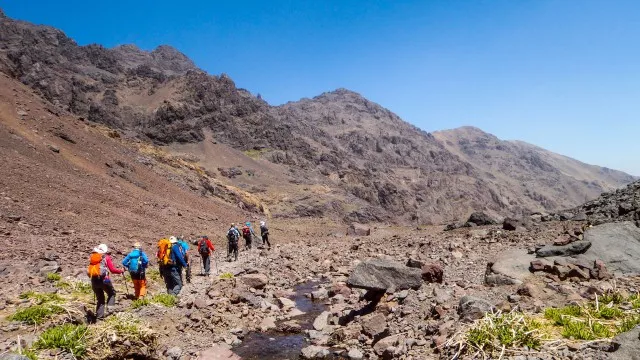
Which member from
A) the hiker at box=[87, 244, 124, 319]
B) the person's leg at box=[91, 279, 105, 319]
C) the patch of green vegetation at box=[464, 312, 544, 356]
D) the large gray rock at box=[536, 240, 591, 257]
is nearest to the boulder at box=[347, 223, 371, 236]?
the large gray rock at box=[536, 240, 591, 257]

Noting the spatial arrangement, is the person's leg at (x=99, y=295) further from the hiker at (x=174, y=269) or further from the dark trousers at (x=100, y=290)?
the hiker at (x=174, y=269)

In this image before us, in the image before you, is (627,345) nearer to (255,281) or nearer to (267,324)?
(267,324)

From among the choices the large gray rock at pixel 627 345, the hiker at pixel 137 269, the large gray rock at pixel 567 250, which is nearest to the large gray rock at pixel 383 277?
the large gray rock at pixel 567 250

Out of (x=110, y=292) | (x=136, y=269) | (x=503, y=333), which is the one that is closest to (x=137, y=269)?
(x=136, y=269)

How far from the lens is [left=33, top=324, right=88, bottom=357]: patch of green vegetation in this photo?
26.2 ft

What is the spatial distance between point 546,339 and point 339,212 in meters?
55.7

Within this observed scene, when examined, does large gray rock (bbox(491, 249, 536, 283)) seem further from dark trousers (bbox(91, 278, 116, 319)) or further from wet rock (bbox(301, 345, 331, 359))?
dark trousers (bbox(91, 278, 116, 319))

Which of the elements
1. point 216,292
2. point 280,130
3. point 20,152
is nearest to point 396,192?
point 280,130

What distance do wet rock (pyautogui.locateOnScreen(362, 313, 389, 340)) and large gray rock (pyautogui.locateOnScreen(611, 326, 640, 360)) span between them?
16.0ft

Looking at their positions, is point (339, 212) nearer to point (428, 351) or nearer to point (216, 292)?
point (216, 292)

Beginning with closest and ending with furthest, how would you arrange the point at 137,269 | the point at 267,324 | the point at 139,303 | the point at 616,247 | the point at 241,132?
1. the point at 139,303
2. the point at 267,324
3. the point at 137,269
4. the point at 616,247
5. the point at 241,132

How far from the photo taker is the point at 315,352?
32.6 ft

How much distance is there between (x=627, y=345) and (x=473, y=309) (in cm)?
296

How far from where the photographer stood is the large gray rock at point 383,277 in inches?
480
